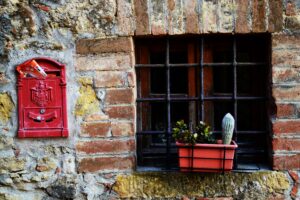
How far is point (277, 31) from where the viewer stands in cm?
239

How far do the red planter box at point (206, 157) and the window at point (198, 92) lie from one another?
206 millimetres

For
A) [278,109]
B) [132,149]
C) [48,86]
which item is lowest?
[132,149]

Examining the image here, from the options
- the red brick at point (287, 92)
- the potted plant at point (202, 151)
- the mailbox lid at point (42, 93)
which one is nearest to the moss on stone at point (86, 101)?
the mailbox lid at point (42, 93)

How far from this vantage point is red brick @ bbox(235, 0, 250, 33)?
2385 mm

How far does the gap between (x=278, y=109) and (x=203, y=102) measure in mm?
424

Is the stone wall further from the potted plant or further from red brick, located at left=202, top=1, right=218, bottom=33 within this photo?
the potted plant

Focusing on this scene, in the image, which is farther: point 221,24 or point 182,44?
point 182,44

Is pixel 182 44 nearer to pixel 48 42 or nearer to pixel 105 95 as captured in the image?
pixel 105 95

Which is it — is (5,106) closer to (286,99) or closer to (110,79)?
(110,79)

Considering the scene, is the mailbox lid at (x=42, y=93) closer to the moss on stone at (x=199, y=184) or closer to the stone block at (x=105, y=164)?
the stone block at (x=105, y=164)

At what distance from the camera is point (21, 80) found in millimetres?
2432

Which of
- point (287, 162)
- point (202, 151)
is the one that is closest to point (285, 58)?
point (287, 162)

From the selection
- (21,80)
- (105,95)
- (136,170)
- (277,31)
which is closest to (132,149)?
(136,170)

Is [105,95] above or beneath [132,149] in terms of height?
above
